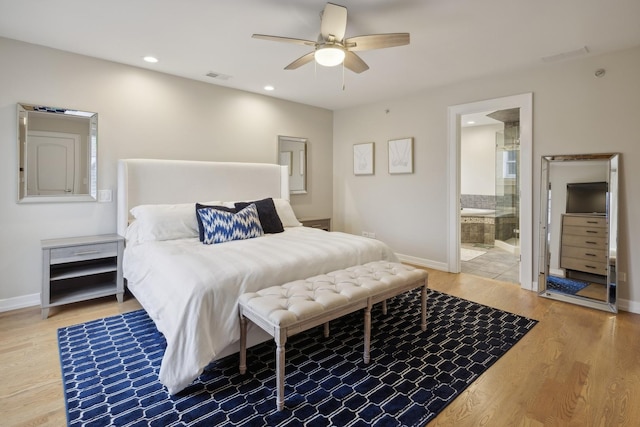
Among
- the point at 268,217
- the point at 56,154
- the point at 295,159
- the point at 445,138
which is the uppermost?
the point at 445,138

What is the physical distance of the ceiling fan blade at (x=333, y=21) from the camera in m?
2.24

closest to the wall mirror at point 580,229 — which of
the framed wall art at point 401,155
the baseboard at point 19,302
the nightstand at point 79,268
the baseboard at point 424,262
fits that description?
the baseboard at point 424,262

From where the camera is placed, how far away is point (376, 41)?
245cm

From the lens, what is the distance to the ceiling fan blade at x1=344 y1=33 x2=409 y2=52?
237 centimetres

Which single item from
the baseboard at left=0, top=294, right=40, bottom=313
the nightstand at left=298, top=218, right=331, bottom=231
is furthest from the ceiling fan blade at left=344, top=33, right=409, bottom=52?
the baseboard at left=0, top=294, right=40, bottom=313

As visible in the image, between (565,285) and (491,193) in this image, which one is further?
(491,193)

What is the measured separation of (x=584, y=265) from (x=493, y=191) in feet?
13.2

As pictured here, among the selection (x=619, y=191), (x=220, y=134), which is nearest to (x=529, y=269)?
(x=619, y=191)

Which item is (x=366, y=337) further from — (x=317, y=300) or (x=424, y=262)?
(x=424, y=262)

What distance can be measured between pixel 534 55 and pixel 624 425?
318cm

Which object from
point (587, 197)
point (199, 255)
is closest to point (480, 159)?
point (587, 197)

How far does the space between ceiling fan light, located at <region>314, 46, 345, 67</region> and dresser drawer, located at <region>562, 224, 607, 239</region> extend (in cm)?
299

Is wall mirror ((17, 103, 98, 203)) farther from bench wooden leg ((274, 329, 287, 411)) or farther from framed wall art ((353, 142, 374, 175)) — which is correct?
framed wall art ((353, 142, 374, 175))

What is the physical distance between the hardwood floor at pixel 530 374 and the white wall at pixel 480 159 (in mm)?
4473
